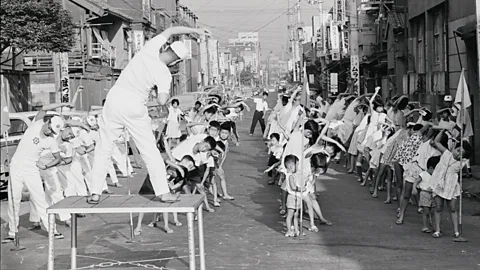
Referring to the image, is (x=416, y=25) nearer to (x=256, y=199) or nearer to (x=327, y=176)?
(x=327, y=176)

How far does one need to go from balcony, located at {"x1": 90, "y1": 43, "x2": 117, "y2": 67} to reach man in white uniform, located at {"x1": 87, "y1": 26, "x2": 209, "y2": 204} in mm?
31401

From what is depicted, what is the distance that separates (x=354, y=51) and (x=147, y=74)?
99.5 feet

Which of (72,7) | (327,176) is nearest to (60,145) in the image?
(327,176)

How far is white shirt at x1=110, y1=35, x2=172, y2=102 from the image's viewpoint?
7.45 meters

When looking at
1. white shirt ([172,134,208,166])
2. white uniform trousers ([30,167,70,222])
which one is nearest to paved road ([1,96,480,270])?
white uniform trousers ([30,167,70,222])

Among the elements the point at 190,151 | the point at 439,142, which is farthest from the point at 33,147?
the point at 439,142

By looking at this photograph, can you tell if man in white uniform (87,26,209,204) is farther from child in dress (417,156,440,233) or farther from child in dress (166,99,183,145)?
child in dress (166,99,183,145)

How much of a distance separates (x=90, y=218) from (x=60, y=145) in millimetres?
1743

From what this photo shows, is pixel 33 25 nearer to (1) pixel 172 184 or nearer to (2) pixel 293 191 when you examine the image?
(1) pixel 172 184

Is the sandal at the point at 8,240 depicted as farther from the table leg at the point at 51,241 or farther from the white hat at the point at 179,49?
the white hat at the point at 179,49

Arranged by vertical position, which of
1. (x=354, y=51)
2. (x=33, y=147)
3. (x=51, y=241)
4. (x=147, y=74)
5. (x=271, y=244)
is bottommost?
(x=271, y=244)

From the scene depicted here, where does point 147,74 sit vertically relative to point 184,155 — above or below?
above

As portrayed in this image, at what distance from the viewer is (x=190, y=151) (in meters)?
12.4

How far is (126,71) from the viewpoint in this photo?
7.67m
